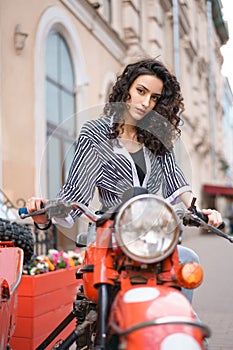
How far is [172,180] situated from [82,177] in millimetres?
436

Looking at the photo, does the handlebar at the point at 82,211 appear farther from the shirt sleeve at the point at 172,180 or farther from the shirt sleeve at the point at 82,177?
the shirt sleeve at the point at 172,180

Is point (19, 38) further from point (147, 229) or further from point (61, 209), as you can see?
point (147, 229)

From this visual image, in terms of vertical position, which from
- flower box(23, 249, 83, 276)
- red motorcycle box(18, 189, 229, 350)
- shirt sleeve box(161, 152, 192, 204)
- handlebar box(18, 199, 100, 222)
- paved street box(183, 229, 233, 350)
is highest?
shirt sleeve box(161, 152, 192, 204)

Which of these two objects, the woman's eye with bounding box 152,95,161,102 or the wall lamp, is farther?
the wall lamp

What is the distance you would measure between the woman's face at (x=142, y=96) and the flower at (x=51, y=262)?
2.04 metres

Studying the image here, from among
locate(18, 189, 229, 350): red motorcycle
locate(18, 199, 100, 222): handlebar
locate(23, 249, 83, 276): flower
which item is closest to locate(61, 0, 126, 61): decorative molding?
locate(23, 249, 83, 276): flower

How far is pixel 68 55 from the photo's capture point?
9609 mm

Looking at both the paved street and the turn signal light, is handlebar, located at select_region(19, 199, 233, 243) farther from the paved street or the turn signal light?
the paved street

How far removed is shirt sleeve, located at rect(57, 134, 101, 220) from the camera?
2141 millimetres

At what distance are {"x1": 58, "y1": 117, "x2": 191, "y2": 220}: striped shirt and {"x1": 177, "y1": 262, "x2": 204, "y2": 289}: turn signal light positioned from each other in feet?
1.86

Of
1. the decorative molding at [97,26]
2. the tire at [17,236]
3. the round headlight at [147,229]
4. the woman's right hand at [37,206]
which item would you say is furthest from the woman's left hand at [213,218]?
the decorative molding at [97,26]

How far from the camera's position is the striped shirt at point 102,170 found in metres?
2.14

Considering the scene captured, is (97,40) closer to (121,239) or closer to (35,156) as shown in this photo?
(35,156)

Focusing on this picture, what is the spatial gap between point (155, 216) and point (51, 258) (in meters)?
2.95
